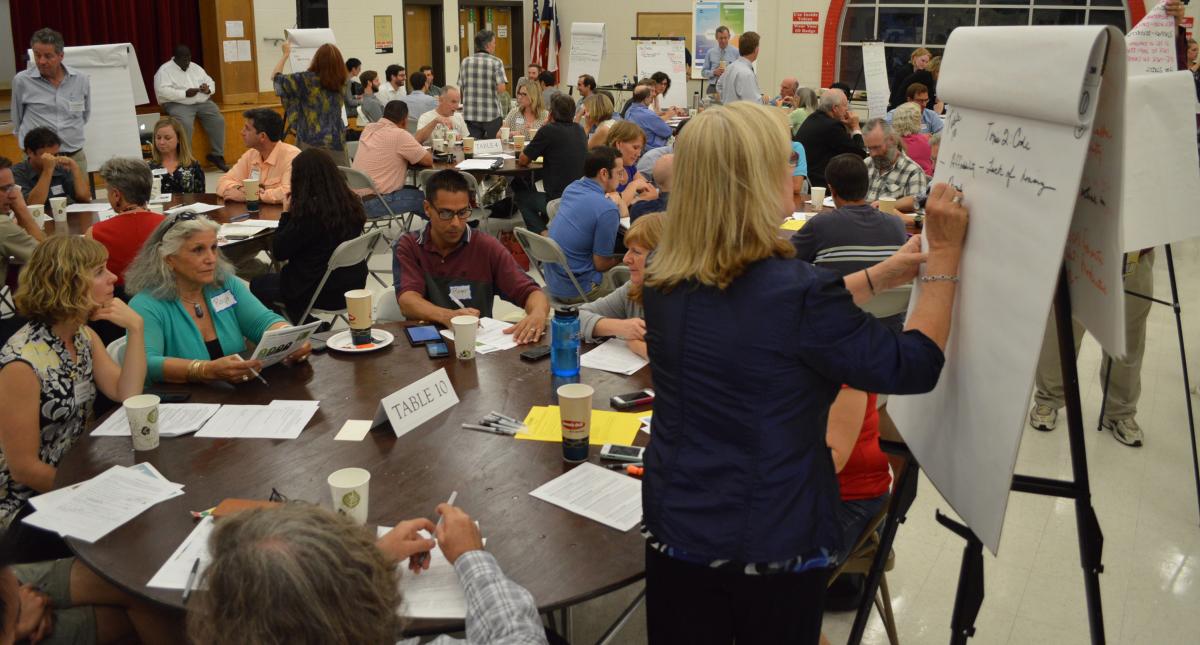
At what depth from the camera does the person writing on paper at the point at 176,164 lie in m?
6.01

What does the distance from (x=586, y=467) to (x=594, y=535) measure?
1.00 ft

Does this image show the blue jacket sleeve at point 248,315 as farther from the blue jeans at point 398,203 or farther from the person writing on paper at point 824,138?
the person writing on paper at point 824,138

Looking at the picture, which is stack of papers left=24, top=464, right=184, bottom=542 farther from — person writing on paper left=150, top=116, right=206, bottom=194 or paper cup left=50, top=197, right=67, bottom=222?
person writing on paper left=150, top=116, right=206, bottom=194

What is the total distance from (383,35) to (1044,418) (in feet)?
37.8

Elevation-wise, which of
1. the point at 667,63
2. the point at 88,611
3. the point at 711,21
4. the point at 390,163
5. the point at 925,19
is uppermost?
the point at 925,19

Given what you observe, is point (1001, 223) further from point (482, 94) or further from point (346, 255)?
point (482, 94)

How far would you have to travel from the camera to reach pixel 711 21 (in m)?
12.9

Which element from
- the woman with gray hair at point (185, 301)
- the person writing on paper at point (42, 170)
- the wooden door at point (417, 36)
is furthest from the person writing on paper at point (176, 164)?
the wooden door at point (417, 36)

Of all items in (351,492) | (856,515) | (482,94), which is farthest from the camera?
(482,94)

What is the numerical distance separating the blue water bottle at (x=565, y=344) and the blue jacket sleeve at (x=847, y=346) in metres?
1.29

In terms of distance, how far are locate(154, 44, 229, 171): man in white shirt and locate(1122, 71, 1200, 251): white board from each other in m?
10.2

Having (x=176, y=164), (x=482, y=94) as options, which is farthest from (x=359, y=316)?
(x=482, y=94)

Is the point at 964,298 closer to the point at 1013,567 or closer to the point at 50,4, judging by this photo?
the point at 1013,567

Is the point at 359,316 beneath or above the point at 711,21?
beneath
